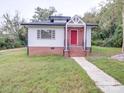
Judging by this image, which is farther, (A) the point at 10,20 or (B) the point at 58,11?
(B) the point at 58,11

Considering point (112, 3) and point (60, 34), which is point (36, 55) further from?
point (112, 3)

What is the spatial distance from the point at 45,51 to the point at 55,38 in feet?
5.21

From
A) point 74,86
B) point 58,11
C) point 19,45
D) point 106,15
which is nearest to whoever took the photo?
point 74,86

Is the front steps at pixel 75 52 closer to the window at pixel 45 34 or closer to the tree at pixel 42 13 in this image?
the window at pixel 45 34

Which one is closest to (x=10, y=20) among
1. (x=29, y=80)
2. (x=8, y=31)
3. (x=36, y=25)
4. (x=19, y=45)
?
(x=8, y=31)

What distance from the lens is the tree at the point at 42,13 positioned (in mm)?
53188

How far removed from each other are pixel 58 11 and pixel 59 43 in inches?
1208

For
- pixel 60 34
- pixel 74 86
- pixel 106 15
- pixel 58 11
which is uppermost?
pixel 58 11

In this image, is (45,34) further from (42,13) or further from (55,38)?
(42,13)

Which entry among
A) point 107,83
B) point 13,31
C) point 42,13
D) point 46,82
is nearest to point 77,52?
point 46,82

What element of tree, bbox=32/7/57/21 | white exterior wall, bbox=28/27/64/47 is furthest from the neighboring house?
tree, bbox=32/7/57/21

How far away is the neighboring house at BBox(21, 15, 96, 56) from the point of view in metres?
24.4

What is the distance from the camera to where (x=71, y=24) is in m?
24.5

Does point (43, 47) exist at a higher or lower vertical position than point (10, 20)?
lower
